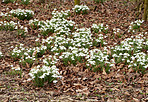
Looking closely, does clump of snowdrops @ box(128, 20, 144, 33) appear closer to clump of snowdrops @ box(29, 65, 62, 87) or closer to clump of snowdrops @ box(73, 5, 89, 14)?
clump of snowdrops @ box(73, 5, 89, 14)

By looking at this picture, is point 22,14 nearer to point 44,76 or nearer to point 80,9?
point 80,9

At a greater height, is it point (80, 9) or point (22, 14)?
point (80, 9)

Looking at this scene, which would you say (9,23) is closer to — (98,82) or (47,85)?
(47,85)

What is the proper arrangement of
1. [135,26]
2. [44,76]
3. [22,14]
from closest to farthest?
[44,76] < [135,26] < [22,14]

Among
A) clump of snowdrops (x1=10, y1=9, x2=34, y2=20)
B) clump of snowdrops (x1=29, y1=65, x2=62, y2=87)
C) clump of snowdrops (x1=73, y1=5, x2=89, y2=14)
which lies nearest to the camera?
clump of snowdrops (x1=29, y1=65, x2=62, y2=87)

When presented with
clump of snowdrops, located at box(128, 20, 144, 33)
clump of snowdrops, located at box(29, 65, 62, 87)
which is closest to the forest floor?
clump of snowdrops, located at box(29, 65, 62, 87)

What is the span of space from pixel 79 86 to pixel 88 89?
21 cm

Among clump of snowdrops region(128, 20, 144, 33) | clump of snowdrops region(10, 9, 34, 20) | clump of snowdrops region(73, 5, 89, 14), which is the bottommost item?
clump of snowdrops region(128, 20, 144, 33)

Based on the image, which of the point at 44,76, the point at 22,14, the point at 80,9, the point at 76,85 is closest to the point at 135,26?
the point at 80,9

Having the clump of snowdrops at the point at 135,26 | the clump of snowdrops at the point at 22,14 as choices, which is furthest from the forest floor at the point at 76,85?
the clump of snowdrops at the point at 22,14

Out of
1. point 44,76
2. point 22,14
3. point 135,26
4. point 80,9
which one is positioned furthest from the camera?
point 80,9

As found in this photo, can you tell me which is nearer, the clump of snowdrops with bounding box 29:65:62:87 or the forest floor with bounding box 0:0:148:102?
the forest floor with bounding box 0:0:148:102

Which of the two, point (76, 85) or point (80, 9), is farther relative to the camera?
point (80, 9)

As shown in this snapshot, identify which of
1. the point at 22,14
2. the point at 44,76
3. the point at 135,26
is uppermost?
the point at 22,14
